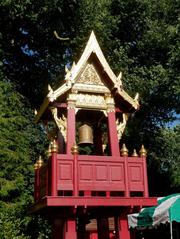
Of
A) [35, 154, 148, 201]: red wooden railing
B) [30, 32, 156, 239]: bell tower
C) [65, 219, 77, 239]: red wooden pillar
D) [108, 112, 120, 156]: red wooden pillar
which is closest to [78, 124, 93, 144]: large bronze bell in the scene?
[30, 32, 156, 239]: bell tower

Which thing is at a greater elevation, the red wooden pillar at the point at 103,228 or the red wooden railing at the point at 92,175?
the red wooden railing at the point at 92,175

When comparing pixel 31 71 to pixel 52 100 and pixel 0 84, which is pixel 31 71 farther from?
pixel 52 100

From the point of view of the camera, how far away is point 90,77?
11.7 meters

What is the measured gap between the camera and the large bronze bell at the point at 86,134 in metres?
11.8

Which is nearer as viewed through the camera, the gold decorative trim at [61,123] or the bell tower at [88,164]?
the bell tower at [88,164]

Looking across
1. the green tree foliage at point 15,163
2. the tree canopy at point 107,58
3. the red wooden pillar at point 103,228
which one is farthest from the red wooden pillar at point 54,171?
the tree canopy at point 107,58

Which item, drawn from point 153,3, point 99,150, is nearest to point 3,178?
point 99,150

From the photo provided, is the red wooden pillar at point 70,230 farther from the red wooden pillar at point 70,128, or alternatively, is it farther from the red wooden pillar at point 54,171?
the red wooden pillar at point 70,128

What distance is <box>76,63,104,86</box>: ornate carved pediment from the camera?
1161 centimetres

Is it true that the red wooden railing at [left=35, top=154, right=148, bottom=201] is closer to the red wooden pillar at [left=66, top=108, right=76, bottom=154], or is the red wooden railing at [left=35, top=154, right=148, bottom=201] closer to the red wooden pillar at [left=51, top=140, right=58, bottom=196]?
the red wooden pillar at [left=51, top=140, right=58, bottom=196]

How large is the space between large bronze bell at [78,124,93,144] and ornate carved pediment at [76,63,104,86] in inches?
51.1

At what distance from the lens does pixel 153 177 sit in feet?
77.7

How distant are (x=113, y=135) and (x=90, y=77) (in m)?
1.78

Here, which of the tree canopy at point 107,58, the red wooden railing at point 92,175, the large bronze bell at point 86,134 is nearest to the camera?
the red wooden railing at point 92,175
